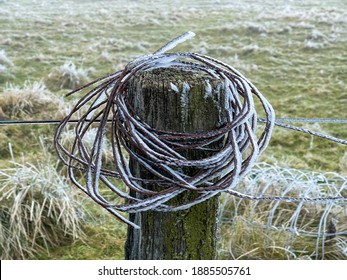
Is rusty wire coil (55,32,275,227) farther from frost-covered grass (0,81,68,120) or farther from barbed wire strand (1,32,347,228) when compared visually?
frost-covered grass (0,81,68,120)

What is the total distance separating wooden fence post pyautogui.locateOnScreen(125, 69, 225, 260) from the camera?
113 centimetres

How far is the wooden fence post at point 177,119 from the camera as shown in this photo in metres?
1.13

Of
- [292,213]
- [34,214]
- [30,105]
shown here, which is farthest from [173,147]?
[30,105]

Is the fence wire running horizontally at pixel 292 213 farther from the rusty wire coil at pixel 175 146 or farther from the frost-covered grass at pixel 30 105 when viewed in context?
the frost-covered grass at pixel 30 105

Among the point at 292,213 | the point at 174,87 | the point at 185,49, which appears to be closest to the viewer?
the point at 174,87

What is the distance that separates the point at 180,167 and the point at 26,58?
760cm

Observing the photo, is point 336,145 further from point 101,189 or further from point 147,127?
point 147,127

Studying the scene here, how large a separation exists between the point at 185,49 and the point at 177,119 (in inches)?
341

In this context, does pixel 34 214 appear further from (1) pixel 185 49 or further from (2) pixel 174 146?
(1) pixel 185 49

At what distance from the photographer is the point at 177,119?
1.14 metres

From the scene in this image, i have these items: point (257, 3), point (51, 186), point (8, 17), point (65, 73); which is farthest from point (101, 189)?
point (257, 3)

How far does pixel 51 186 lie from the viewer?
284 centimetres

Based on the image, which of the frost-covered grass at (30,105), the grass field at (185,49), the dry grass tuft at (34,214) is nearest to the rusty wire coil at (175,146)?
the grass field at (185,49)
